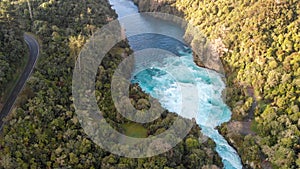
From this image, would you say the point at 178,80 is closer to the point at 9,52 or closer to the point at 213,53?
the point at 213,53

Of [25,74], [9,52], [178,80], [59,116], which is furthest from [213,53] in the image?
[9,52]

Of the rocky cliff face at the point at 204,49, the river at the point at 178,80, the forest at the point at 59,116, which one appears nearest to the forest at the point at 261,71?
the rocky cliff face at the point at 204,49

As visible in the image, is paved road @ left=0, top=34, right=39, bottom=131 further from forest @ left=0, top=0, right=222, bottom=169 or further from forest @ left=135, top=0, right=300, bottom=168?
forest @ left=135, top=0, right=300, bottom=168

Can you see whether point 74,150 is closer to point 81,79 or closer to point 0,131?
point 0,131

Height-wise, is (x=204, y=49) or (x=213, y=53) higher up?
(x=213, y=53)

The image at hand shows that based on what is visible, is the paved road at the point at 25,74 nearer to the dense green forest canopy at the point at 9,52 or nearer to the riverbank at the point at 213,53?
the dense green forest canopy at the point at 9,52

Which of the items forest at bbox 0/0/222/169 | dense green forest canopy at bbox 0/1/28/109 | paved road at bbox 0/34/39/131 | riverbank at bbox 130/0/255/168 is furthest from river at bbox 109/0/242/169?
dense green forest canopy at bbox 0/1/28/109
